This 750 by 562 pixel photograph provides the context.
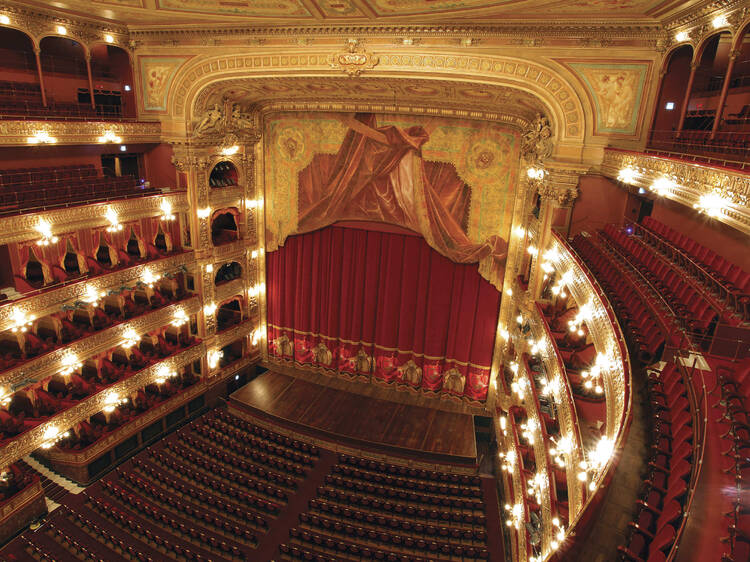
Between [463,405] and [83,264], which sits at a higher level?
[83,264]

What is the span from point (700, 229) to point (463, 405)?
310 inches

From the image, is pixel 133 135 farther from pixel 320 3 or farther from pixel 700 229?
pixel 700 229

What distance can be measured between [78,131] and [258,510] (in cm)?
951

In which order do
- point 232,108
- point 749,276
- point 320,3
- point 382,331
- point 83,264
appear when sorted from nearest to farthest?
point 749,276 → point 320,3 → point 83,264 → point 232,108 → point 382,331

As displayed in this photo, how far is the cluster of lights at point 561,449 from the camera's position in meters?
5.80

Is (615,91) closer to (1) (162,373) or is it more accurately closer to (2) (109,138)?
(2) (109,138)

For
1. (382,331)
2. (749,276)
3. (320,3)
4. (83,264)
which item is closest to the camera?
(749,276)

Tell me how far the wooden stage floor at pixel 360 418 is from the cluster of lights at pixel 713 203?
8.32 meters

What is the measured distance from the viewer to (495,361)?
1301cm

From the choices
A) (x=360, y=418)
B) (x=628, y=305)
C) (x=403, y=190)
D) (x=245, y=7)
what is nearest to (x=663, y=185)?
(x=628, y=305)

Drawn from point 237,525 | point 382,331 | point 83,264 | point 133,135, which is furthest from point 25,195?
point 382,331

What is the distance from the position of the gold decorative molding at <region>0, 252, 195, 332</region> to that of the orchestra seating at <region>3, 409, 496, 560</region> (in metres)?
4.25

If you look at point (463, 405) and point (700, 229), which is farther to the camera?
point (463, 405)

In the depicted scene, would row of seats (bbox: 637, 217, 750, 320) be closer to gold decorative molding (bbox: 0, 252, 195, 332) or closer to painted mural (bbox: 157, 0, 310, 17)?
painted mural (bbox: 157, 0, 310, 17)
